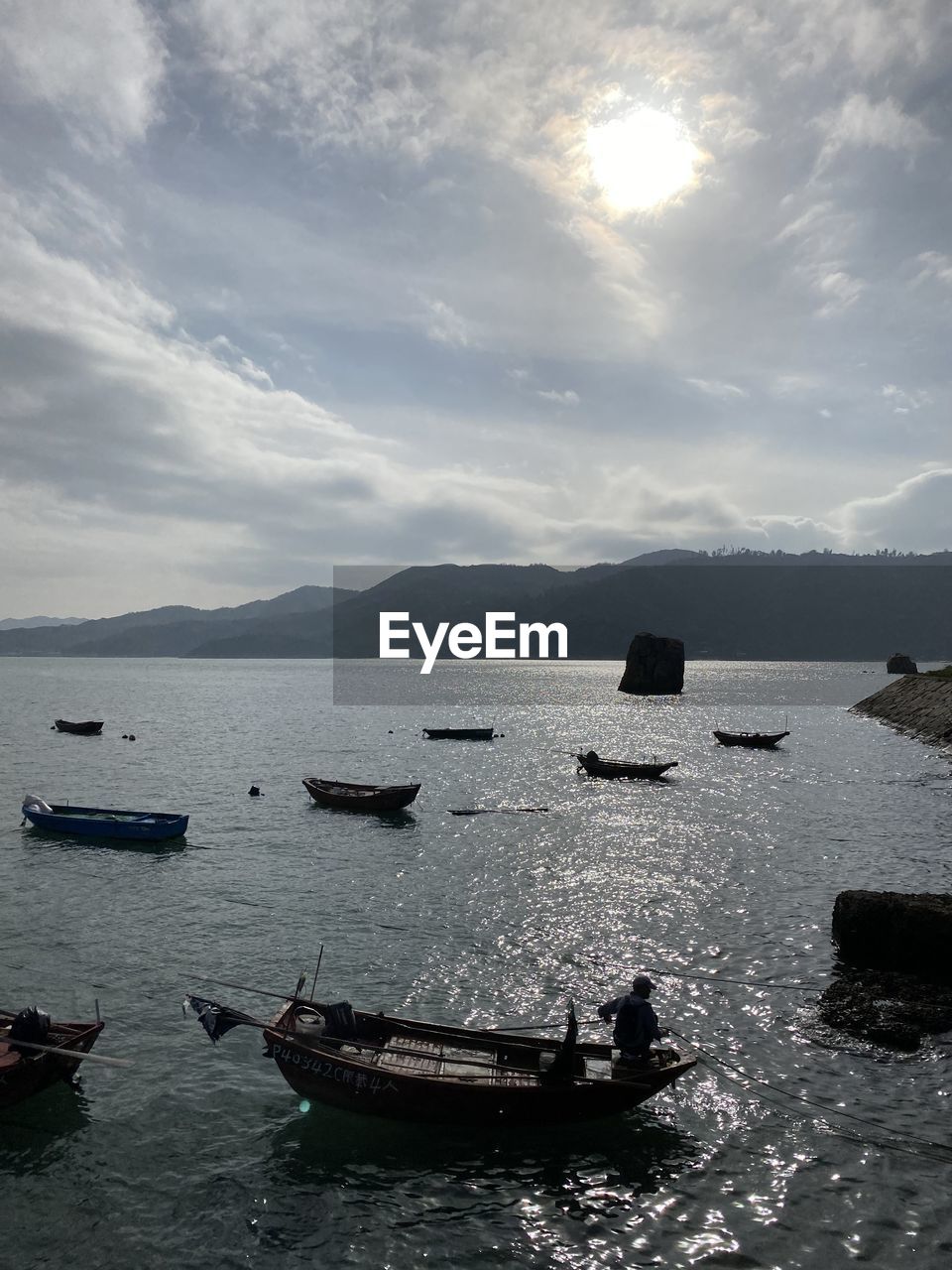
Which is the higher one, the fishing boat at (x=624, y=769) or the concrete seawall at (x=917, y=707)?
the concrete seawall at (x=917, y=707)

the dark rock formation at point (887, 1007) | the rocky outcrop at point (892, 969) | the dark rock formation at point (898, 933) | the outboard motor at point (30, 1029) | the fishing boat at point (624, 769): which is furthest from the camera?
the fishing boat at point (624, 769)

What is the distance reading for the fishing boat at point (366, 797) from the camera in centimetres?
5303

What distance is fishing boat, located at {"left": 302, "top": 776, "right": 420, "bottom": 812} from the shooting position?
5303 centimetres

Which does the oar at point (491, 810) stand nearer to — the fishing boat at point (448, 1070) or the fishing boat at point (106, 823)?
the fishing boat at point (106, 823)

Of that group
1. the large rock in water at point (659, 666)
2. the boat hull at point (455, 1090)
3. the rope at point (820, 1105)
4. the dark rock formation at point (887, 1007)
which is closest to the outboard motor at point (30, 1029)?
the boat hull at point (455, 1090)

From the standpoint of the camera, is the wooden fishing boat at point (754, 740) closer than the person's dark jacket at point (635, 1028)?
No

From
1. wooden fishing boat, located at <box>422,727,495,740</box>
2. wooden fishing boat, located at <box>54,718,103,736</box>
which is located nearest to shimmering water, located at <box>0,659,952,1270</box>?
wooden fishing boat, located at <box>422,727,495,740</box>

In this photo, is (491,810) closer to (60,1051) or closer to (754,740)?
(60,1051)

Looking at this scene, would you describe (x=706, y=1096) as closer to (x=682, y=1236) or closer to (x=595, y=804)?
(x=682, y=1236)

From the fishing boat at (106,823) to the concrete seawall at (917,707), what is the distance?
3020 inches

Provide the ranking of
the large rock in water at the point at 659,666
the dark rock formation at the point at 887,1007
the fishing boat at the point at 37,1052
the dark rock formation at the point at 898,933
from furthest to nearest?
1. the large rock in water at the point at 659,666
2. the dark rock formation at the point at 898,933
3. the dark rock formation at the point at 887,1007
4. the fishing boat at the point at 37,1052

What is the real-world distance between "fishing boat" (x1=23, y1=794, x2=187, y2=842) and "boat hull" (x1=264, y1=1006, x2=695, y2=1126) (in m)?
29.1

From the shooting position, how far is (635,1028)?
18000mm

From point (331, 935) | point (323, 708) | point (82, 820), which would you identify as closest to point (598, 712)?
point (323, 708)
